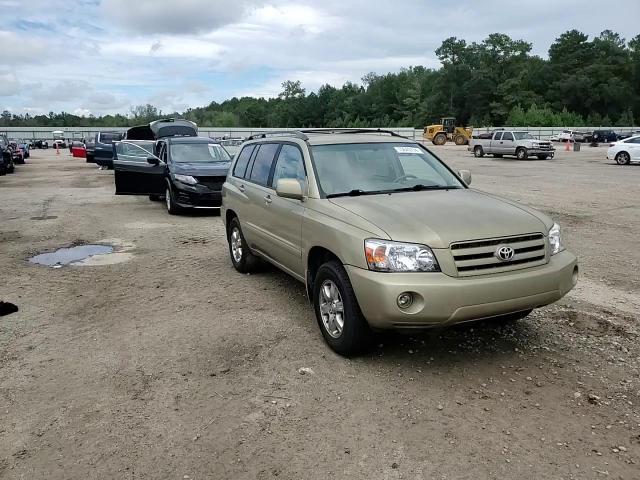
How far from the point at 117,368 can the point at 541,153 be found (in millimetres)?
31972

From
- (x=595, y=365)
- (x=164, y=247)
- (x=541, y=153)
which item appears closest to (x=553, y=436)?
(x=595, y=365)

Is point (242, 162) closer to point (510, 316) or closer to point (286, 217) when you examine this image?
point (286, 217)

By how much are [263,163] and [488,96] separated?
4200 inches

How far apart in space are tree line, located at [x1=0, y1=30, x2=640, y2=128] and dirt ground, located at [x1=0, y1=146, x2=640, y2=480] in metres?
90.0

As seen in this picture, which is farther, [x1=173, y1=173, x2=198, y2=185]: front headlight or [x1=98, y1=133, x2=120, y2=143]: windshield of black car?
[x1=98, y1=133, x2=120, y2=143]: windshield of black car

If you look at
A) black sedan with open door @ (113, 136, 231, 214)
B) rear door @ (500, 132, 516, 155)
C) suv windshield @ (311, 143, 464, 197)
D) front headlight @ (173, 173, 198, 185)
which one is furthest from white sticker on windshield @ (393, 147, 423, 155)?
rear door @ (500, 132, 516, 155)

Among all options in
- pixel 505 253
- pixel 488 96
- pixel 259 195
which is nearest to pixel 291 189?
pixel 259 195

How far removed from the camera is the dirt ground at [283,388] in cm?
311

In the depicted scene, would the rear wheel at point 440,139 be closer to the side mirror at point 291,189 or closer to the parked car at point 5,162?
the parked car at point 5,162

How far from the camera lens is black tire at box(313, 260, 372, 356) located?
418cm

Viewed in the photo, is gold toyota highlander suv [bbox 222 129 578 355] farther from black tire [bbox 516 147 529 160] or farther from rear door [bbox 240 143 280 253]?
black tire [bbox 516 147 529 160]

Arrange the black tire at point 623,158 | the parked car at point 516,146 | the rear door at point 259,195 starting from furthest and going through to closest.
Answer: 1. the parked car at point 516,146
2. the black tire at point 623,158
3. the rear door at point 259,195

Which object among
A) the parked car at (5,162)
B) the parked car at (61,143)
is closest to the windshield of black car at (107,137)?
the parked car at (5,162)

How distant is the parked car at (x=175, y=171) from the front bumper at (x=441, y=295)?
8350 millimetres
